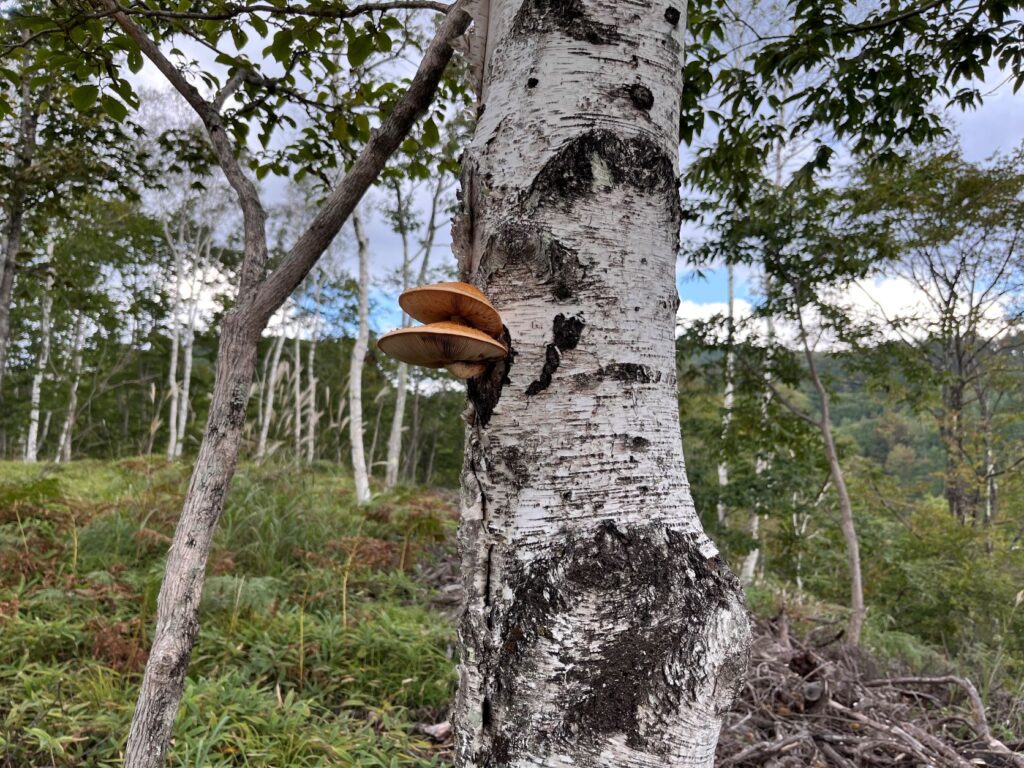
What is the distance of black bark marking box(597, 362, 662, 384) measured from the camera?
781mm

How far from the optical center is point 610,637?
696 millimetres

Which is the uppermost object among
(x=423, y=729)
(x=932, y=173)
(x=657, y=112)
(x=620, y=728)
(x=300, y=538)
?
(x=932, y=173)

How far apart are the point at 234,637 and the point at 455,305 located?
314 centimetres

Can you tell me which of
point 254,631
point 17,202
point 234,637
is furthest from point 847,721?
point 17,202

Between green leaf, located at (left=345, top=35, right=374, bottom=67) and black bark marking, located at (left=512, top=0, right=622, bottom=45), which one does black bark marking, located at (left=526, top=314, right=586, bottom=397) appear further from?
green leaf, located at (left=345, top=35, right=374, bottom=67)

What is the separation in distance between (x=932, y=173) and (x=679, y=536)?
406 inches

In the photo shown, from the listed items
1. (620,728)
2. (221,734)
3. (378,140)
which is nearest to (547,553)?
(620,728)

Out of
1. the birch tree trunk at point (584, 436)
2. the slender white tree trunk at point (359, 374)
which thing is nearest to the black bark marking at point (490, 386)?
the birch tree trunk at point (584, 436)

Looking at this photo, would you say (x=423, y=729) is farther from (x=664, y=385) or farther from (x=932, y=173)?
(x=932, y=173)

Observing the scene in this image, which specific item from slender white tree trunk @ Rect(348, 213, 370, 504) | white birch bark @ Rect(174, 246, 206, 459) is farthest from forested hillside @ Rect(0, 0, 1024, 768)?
white birch bark @ Rect(174, 246, 206, 459)

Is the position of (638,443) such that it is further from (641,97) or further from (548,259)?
(641,97)

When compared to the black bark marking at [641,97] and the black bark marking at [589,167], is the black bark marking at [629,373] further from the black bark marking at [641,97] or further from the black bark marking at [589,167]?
the black bark marking at [641,97]

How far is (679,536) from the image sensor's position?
0.77m

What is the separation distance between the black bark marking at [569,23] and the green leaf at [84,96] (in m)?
1.47
